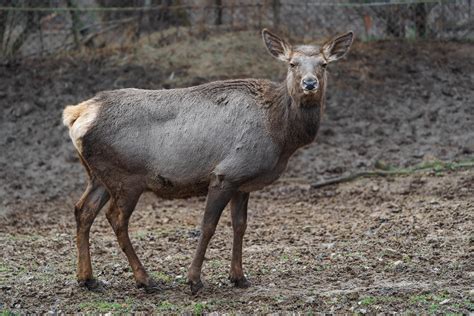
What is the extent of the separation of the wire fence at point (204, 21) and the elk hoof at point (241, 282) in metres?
8.88

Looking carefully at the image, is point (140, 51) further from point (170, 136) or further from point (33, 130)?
point (170, 136)

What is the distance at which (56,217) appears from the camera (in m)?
12.1

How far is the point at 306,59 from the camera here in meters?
7.95

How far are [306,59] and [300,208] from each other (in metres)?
4.38

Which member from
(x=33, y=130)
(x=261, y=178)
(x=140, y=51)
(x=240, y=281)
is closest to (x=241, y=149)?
(x=261, y=178)

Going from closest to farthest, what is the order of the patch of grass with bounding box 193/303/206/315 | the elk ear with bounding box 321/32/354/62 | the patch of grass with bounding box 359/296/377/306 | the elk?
the patch of grass with bounding box 359/296/377/306 < the patch of grass with bounding box 193/303/206/315 < the elk < the elk ear with bounding box 321/32/354/62

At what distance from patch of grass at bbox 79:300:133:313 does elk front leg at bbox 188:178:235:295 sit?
59 centimetres

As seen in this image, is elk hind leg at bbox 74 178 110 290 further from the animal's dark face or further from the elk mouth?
the elk mouth

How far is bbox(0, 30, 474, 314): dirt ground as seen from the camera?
7.80m

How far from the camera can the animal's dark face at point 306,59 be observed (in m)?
7.73

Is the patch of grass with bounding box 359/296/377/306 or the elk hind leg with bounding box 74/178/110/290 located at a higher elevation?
the elk hind leg with bounding box 74/178/110/290

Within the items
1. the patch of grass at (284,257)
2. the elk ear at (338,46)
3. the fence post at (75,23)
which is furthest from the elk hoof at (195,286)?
the fence post at (75,23)

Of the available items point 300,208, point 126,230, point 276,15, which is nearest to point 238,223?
point 126,230

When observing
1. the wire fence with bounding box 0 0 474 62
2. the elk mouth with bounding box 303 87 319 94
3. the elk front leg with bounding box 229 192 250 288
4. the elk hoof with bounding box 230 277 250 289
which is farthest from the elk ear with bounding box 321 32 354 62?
the wire fence with bounding box 0 0 474 62
